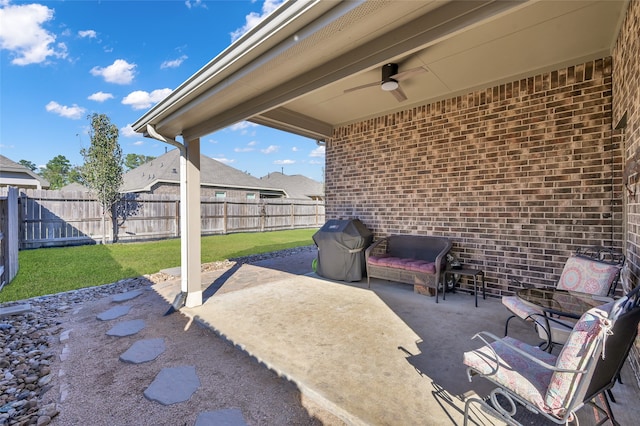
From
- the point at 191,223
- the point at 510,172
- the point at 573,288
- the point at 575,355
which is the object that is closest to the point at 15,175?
the point at 191,223

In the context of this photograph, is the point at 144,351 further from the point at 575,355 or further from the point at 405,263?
the point at 405,263

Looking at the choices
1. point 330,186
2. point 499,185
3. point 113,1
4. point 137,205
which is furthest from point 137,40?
point 499,185

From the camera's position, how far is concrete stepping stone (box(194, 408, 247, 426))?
1872 mm

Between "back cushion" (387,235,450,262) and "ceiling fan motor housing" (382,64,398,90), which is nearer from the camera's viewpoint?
"ceiling fan motor housing" (382,64,398,90)

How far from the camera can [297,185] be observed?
30.7 m

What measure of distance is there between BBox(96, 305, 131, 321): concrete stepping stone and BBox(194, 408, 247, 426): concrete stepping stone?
8.94 ft

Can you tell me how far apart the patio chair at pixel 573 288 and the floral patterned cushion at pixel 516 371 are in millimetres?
572

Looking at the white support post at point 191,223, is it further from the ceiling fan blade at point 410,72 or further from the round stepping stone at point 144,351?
the ceiling fan blade at point 410,72

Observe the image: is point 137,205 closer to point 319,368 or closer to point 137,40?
point 137,40

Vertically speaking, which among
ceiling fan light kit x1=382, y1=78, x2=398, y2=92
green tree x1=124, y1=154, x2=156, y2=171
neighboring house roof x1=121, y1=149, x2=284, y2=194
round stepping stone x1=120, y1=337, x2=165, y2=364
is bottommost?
round stepping stone x1=120, y1=337, x2=165, y2=364

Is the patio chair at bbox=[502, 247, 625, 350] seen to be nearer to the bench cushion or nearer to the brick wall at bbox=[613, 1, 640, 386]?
the brick wall at bbox=[613, 1, 640, 386]

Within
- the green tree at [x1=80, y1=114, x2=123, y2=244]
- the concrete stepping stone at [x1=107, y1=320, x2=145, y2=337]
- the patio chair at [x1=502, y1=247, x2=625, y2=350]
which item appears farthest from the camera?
the green tree at [x1=80, y1=114, x2=123, y2=244]

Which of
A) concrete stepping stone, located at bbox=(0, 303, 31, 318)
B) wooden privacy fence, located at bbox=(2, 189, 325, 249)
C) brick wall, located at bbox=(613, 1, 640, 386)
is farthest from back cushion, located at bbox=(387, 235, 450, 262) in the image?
wooden privacy fence, located at bbox=(2, 189, 325, 249)

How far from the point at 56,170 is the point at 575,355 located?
58.5m
